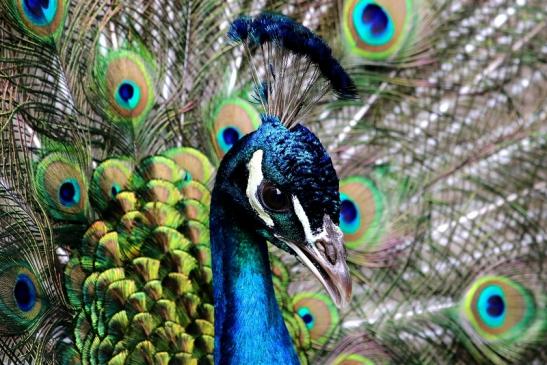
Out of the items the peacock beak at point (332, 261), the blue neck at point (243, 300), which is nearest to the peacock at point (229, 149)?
the blue neck at point (243, 300)

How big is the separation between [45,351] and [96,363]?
12 cm

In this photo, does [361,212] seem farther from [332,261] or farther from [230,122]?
[332,261]

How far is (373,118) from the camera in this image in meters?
1.86

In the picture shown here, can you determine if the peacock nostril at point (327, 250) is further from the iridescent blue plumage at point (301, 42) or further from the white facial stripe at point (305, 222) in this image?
the iridescent blue plumage at point (301, 42)

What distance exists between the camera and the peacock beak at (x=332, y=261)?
3.72ft

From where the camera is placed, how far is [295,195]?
1166 mm

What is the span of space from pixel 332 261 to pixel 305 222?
7 centimetres

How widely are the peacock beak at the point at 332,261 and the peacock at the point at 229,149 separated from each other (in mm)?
416

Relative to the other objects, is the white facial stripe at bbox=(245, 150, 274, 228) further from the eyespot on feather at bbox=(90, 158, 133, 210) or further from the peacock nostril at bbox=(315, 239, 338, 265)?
the eyespot on feather at bbox=(90, 158, 133, 210)

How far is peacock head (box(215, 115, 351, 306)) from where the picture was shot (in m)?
1.15

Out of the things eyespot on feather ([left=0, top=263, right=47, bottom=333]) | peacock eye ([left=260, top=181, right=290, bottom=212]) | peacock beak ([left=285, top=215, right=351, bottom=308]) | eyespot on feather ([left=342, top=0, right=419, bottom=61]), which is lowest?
peacock beak ([left=285, top=215, right=351, bottom=308])

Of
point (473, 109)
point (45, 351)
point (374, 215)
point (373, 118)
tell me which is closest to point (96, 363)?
point (45, 351)

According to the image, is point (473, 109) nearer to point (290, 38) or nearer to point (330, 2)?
point (330, 2)

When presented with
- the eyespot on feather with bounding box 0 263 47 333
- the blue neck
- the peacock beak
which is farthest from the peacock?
the peacock beak
